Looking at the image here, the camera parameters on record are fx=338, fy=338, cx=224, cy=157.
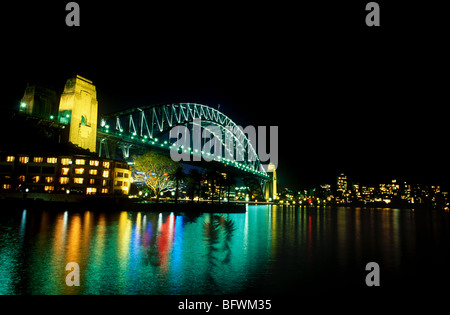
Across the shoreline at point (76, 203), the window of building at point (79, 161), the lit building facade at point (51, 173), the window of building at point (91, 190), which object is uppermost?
the window of building at point (79, 161)

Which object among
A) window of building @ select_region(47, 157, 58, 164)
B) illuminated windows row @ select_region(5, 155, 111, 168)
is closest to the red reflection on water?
illuminated windows row @ select_region(5, 155, 111, 168)

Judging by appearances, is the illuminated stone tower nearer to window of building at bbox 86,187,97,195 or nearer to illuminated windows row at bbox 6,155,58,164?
illuminated windows row at bbox 6,155,58,164

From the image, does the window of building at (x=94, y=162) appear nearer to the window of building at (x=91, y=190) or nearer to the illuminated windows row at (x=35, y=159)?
the window of building at (x=91, y=190)

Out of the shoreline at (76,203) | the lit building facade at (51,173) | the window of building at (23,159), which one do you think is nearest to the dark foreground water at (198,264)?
the shoreline at (76,203)

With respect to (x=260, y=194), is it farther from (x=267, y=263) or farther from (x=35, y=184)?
(x=267, y=263)

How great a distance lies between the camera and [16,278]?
9.69 m

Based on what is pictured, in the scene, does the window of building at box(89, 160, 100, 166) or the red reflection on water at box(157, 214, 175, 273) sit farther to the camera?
the window of building at box(89, 160, 100, 166)

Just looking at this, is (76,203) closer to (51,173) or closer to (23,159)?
(51,173)

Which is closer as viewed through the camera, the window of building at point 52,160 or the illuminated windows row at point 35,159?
the window of building at point 52,160

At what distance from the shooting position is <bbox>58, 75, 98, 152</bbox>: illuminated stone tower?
180ft

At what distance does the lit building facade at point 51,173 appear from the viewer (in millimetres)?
51031

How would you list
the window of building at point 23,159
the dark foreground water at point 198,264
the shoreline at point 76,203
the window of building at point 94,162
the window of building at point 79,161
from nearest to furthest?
the dark foreground water at point 198,264 < the shoreline at point 76,203 < the window of building at point 79,161 < the window of building at point 23,159 < the window of building at point 94,162

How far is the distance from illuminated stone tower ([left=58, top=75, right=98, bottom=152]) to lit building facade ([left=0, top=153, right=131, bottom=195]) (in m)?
5.03

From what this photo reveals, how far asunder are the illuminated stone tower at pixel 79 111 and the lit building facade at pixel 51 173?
5027 millimetres
